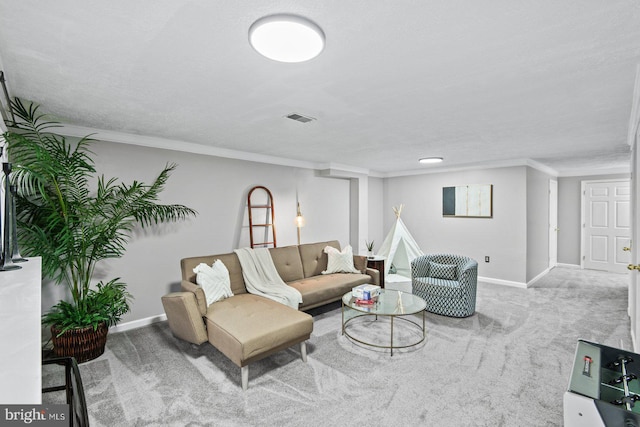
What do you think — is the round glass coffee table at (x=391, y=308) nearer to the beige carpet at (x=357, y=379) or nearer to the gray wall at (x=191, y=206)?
the beige carpet at (x=357, y=379)

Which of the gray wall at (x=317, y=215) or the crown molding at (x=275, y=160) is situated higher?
the crown molding at (x=275, y=160)

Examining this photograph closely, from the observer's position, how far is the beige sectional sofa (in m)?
2.43

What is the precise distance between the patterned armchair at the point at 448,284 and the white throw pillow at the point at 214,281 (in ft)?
8.02

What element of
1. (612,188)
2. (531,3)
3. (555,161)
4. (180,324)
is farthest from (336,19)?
(612,188)

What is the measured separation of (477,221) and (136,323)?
18.4ft

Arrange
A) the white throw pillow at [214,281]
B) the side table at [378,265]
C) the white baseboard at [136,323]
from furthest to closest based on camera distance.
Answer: the side table at [378,265] → the white baseboard at [136,323] → the white throw pillow at [214,281]

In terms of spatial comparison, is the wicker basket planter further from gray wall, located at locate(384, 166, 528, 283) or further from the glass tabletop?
gray wall, located at locate(384, 166, 528, 283)

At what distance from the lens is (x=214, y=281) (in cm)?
326

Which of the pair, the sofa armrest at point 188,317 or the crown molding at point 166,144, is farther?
the crown molding at point 166,144

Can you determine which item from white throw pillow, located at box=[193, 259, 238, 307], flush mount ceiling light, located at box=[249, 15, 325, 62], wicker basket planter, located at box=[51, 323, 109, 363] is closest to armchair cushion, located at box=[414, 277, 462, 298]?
white throw pillow, located at box=[193, 259, 238, 307]

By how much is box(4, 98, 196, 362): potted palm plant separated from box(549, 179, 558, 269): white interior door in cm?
761

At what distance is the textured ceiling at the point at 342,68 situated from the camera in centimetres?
134

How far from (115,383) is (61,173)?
179cm

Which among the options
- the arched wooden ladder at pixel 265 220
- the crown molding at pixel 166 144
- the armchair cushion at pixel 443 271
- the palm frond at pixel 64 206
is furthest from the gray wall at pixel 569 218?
the palm frond at pixel 64 206
